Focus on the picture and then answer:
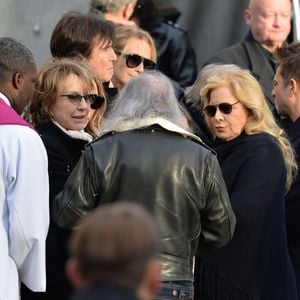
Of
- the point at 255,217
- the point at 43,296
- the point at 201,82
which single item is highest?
the point at 201,82

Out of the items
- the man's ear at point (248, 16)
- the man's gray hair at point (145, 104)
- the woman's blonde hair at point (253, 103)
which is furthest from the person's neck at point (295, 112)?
the man's ear at point (248, 16)

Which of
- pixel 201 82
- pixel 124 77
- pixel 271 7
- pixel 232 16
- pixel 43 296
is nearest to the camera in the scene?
pixel 43 296

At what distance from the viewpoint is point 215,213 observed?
5031 millimetres

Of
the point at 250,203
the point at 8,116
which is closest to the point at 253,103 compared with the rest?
the point at 250,203

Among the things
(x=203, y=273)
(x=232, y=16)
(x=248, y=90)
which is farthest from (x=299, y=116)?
(x=232, y=16)

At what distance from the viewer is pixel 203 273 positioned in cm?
576

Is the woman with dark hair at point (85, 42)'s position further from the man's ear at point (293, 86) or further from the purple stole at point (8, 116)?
the purple stole at point (8, 116)

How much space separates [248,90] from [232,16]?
3392 mm

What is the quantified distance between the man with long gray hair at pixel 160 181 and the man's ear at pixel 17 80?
0.50 m

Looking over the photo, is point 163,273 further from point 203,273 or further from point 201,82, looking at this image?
point 201,82

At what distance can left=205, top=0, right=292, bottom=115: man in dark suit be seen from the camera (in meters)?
7.86

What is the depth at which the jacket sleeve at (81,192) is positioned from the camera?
4.93 m

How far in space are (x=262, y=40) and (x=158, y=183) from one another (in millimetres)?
3377

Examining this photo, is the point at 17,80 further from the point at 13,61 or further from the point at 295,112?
the point at 295,112
